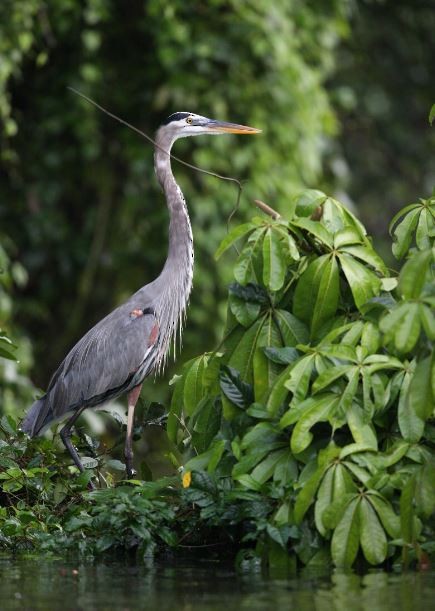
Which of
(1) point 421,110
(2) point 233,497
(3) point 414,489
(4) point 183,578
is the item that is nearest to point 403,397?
(3) point 414,489

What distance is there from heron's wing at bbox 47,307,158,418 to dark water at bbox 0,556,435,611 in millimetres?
1668

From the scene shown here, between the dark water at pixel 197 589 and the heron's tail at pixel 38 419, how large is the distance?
64.9 inches

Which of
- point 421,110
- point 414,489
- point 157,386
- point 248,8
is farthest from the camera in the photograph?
point 421,110

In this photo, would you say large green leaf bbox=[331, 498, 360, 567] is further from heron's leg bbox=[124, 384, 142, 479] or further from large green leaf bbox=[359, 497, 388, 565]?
heron's leg bbox=[124, 384, 142, 479]

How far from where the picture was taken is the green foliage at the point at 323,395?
4.20 metres

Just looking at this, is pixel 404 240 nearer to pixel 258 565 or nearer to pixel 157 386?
pixel 258 565

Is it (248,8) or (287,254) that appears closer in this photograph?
(287,254)

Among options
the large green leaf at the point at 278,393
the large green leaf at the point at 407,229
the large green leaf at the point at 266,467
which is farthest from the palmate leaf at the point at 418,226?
the large green leaf at the point at 266,467

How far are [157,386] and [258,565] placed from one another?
234 inches

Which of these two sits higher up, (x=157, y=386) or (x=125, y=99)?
(x=125, y=99)

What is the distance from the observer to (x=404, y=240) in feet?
15.6

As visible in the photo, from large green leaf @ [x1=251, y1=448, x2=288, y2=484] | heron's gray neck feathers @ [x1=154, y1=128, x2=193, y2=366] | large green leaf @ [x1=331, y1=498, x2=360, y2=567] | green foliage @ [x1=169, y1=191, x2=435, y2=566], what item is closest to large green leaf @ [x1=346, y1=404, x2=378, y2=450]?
green foliage @ [x1=169, y1=191, x2=435, y2=566]

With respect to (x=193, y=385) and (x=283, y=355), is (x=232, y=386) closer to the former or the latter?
(x=283, y=355)

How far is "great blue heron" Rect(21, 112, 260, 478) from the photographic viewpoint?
20.1 feet
